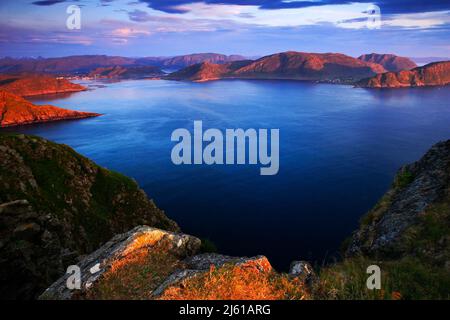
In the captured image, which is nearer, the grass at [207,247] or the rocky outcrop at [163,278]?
the rocky outcrop at [163,278]

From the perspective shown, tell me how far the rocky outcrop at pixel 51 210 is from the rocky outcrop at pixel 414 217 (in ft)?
86.6

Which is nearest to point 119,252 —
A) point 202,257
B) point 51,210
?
point 202,257

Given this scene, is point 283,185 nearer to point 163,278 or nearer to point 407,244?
point 407,244

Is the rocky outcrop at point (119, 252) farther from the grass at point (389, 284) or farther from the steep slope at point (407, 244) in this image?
the grass at point (389, 284)

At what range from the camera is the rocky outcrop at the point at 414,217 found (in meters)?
21.7

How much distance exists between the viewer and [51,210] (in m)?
49.7

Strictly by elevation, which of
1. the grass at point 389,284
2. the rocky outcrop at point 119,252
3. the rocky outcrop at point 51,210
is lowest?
the rocky outcrop at point 51,210

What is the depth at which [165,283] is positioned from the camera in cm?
1527

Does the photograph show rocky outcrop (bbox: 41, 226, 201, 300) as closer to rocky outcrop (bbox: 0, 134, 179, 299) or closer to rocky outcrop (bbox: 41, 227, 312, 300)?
rocky outcrop (bbox: 41, 227, 312, 300)

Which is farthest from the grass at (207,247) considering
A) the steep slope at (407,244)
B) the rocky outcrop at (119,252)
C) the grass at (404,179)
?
the grass at (404,179)

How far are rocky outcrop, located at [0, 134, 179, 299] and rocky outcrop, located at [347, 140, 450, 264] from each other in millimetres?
26394

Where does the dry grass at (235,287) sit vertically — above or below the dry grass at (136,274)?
above

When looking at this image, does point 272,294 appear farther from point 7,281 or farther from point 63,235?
point 63,235
